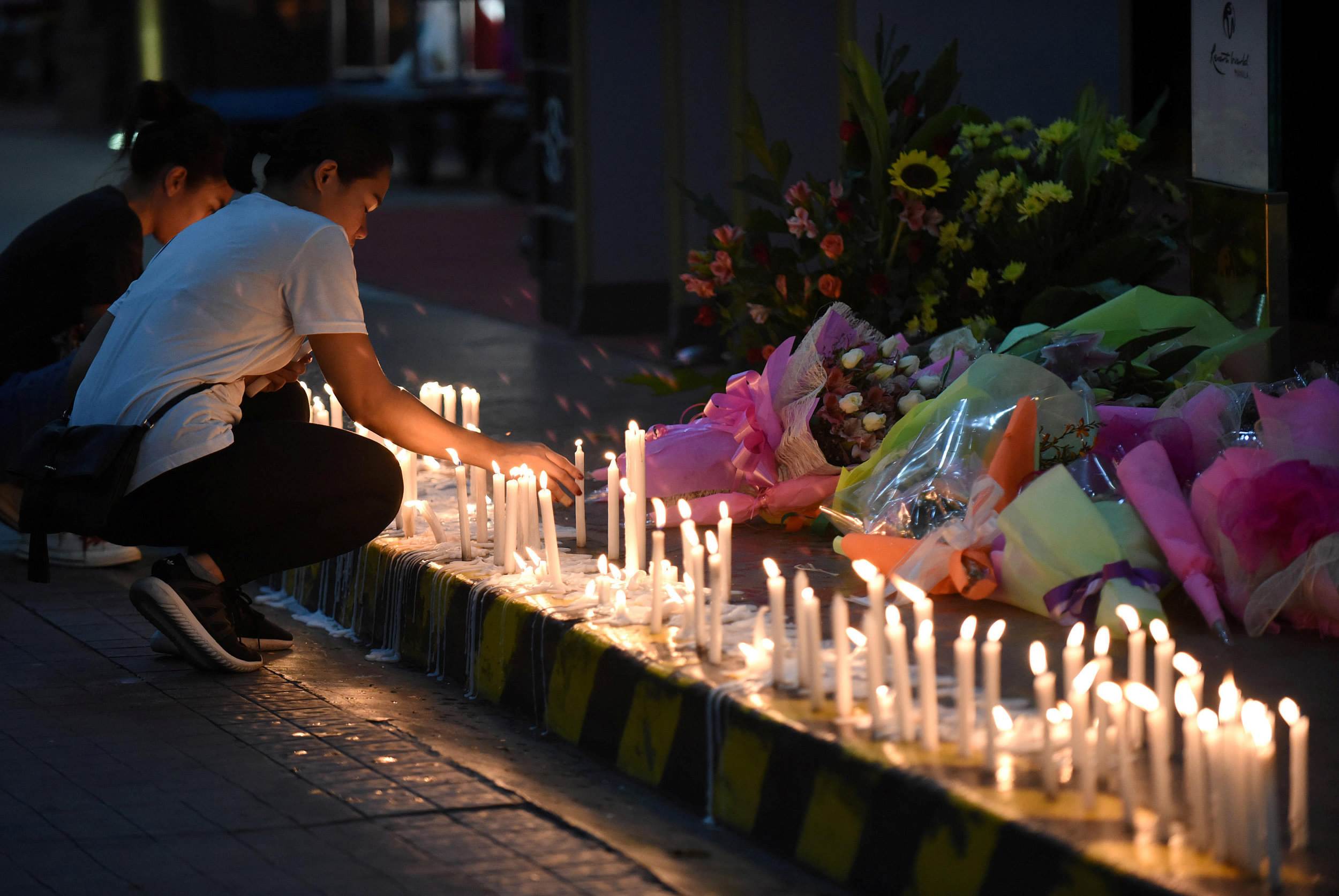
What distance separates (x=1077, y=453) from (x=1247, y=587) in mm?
602

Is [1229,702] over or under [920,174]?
under

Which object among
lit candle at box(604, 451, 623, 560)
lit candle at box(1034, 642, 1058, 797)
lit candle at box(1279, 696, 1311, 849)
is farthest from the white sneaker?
lit candle at box(1279, 696, 1311, 849)

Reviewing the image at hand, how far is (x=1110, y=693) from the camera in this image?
8.29ft

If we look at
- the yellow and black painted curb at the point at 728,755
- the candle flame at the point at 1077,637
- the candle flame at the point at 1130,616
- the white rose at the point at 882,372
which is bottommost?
the yellow and black painted curb at the point at 728,755

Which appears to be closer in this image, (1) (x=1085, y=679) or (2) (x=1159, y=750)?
(2) (x=1159, y=750)

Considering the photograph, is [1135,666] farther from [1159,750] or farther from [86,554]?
[86,554]

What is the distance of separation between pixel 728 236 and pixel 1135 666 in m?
2.71

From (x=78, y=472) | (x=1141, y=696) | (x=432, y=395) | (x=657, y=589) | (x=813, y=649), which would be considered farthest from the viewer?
(x=432, y=395)

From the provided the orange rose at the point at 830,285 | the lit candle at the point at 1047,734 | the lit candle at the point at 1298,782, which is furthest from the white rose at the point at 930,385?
the lit candle at the point at 1298,782

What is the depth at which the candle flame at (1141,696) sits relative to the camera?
2479 mm

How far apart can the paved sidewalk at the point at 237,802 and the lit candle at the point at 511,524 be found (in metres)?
0.47

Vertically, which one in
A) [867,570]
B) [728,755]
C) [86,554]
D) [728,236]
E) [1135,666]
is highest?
[728,236]

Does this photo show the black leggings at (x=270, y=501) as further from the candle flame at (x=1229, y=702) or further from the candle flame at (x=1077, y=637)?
the candle flame at (x=1229, y=702)

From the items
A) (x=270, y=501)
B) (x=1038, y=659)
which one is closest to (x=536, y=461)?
(x=270, y=501)
